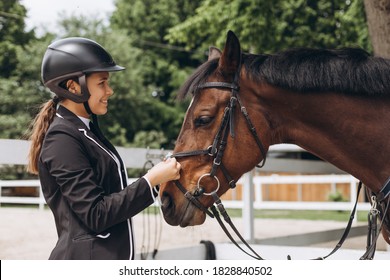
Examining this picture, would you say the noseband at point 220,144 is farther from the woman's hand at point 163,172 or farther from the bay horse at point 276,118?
the woman's hand at point 163,172

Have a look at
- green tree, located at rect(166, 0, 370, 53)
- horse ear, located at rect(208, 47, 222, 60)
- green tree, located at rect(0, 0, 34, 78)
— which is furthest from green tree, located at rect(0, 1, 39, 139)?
horse ear, located at rect(208, 47, 222, 60)

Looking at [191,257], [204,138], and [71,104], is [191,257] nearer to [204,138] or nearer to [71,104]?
[204,138]

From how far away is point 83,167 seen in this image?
1.95 metres

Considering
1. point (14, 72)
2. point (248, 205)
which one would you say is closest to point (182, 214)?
point (248, 205)

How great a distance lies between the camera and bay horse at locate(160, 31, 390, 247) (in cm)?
242

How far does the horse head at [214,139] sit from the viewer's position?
240cm

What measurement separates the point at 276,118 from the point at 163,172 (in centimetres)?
77

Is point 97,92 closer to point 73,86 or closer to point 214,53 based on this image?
point 73,86

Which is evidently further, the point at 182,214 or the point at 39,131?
the point at 182,214

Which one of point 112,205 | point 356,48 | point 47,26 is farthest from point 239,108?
point 47,26

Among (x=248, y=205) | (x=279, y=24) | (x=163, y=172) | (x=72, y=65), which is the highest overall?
(x=279, y=24)

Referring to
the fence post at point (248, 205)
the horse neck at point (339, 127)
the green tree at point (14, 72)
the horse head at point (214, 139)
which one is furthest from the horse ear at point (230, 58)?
the green tree at point (14, 72)

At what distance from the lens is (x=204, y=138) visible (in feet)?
8.00

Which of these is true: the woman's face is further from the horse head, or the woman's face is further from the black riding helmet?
the horse head
